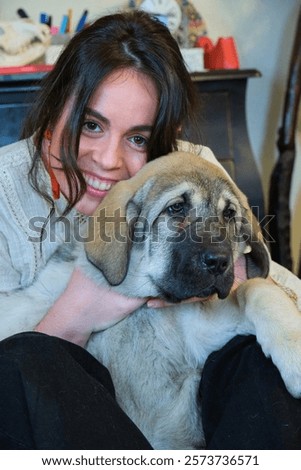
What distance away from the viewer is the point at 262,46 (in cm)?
351

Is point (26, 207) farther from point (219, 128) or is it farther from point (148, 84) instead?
point (219, 128)

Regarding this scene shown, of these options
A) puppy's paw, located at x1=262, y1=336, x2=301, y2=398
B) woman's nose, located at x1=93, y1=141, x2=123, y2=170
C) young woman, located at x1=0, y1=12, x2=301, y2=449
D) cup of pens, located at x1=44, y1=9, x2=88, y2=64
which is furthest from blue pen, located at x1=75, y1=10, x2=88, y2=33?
puppy's paw, located at x1=262, y1=336, x2=301, y2=398

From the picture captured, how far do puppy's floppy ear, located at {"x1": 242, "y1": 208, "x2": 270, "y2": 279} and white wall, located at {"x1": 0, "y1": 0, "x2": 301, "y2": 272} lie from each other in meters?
1.74

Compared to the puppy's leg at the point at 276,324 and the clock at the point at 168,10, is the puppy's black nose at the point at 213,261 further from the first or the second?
the clock at the point at 168,10

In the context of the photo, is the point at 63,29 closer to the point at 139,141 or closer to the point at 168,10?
the point at 168,10

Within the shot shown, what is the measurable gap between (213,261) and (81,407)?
440mm

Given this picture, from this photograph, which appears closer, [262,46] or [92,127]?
[92,127]

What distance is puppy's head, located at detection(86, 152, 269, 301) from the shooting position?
5.37 feet

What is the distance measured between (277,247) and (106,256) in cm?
165

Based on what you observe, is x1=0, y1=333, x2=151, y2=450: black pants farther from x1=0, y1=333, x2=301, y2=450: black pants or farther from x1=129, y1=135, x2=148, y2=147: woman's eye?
x1=129, y1=135, x2=148, y2=147: woman's eye

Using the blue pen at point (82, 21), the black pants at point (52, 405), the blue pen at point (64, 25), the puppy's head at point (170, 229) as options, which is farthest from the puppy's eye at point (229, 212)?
the blue pen at point (64, 25)

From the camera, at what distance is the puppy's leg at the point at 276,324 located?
4.78 feet

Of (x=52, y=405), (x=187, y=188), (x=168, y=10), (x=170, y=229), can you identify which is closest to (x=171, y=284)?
(x=170, y=229)

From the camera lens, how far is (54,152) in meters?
2.02
